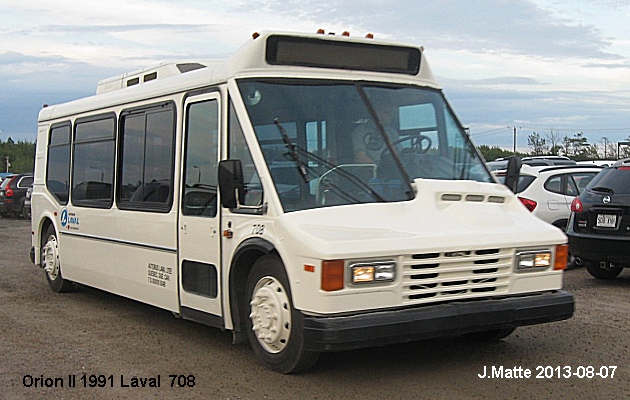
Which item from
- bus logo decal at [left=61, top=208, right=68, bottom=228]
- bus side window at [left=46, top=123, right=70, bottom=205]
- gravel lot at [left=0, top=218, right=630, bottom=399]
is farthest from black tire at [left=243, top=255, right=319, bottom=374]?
bus side window at [left=46, top=123, right=70, bottom=205]

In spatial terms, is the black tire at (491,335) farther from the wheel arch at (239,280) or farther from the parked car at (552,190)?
the parked car at (552,190)

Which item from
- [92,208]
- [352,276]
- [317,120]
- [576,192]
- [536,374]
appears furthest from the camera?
[576,192]

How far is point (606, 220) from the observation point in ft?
37.8

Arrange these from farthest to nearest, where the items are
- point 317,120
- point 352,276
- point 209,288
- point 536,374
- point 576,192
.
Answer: point 576,192 < point 209,288 < point 317,120 < point 536,374 < point 352,276

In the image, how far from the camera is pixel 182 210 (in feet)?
27.5

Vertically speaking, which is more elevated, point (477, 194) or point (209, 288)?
point (477, 194)

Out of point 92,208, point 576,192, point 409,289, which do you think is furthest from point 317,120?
point 576,192

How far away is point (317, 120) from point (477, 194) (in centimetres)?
144

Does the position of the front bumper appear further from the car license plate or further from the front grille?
the car license plate

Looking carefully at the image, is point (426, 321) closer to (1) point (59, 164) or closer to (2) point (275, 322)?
(2) point (275, 322)

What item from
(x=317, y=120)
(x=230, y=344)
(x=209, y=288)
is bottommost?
(x=230, y=344)

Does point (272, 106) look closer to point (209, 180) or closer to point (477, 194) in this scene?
point (209, 180)

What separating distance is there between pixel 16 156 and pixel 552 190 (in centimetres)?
9878

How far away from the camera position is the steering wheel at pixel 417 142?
7.59 m
